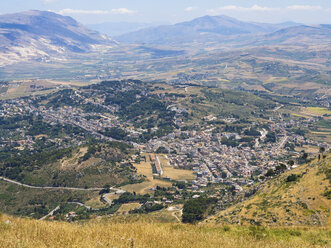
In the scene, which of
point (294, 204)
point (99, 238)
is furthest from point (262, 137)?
point (99, 238)

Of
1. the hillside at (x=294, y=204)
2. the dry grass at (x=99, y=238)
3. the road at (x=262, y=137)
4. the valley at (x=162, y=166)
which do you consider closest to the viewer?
the dry grass at (x=99, y=238)

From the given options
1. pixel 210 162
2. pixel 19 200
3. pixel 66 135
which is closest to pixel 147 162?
pixel 210 162

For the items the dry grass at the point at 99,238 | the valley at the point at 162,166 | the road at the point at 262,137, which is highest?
the dry grass at the point at 99,238

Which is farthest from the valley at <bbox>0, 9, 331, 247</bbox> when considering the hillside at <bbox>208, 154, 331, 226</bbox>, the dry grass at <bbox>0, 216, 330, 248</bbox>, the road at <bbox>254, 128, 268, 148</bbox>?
the road at <bbox>254, 128, 268, 148</bbox>

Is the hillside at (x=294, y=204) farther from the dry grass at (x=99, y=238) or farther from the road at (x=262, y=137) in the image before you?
the road at (x=262, y=137)

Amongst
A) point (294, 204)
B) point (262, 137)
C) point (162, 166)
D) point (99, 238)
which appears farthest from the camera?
point (262, 137)

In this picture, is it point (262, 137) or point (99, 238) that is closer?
point (99, 238)

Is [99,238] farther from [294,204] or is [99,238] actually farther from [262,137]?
[262,137]

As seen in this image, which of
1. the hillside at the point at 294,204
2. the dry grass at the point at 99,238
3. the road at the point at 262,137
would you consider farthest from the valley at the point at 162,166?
the road at the point at 262,137

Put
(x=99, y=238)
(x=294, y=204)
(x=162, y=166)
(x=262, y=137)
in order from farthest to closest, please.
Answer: (x=262, y=137), (x=162, y=166), (x=294, y=204), (x=99, y=238)
